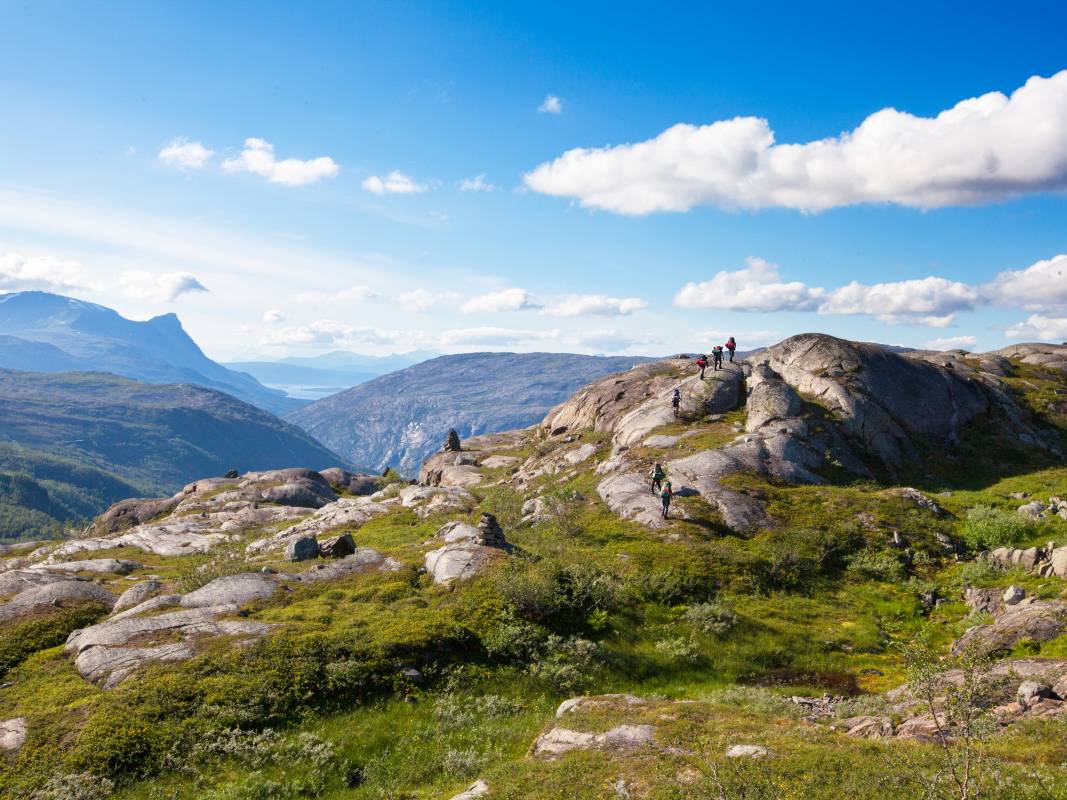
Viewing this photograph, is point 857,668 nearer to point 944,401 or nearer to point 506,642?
point 506,642

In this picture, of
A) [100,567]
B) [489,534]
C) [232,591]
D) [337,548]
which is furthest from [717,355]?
[100,567]

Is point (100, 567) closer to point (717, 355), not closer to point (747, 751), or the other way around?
point (747, 751)

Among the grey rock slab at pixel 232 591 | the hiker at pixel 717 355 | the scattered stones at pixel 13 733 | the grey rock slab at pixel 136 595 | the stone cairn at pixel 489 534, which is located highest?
the hiker at pixel 717 355

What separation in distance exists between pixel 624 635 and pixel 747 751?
13.6 m

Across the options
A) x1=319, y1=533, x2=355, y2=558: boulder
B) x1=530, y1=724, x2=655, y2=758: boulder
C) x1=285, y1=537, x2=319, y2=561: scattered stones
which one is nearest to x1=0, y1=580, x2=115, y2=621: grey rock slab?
x1=285, y1=537, x2=319, y2=561: scattered stones

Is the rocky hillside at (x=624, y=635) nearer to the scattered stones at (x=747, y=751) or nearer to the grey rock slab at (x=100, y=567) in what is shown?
the scattered stones at (x=747, y=751)

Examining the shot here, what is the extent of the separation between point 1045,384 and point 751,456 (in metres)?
51.0

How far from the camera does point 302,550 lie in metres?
36.5

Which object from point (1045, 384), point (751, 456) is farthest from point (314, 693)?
point (1045, 384)

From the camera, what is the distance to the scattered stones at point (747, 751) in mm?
14672

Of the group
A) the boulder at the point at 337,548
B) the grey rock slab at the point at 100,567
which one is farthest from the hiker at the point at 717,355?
the grey rock slab at the point at 100,567

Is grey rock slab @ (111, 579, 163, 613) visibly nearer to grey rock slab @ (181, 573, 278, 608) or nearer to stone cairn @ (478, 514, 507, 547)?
grey rock slab @ (181, 573, 278, 608)

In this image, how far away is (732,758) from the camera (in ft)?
48.1

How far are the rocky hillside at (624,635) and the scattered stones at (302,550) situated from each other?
0.10m
